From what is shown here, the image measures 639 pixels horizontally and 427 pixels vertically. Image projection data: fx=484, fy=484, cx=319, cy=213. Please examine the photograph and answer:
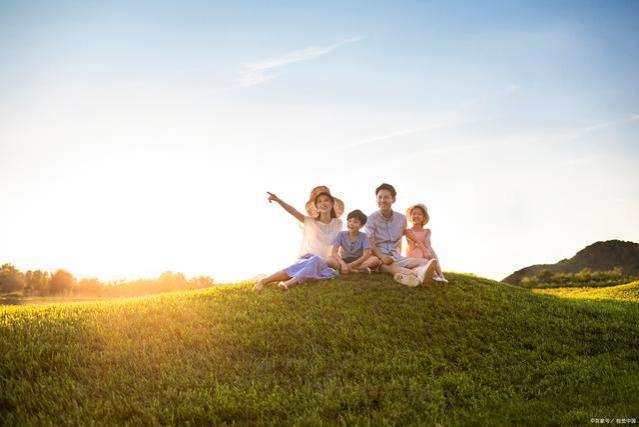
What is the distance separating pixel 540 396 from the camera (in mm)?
7359

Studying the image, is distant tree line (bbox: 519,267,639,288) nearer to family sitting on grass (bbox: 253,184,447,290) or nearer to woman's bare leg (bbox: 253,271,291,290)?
family sitting on grass (bbox: 253,184,447,290)

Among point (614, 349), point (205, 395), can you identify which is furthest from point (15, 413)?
point (614, 349)

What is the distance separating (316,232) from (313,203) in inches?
34.0

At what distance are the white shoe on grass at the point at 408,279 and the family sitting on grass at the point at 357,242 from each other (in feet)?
1.06

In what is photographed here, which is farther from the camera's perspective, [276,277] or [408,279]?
[276,277]

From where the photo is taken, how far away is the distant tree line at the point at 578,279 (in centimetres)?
2478

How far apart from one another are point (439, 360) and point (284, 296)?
13.4 feet

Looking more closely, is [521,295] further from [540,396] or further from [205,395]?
[205,395]

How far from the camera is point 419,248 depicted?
12.9 m

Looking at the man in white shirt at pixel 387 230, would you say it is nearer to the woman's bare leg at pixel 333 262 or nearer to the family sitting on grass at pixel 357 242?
the family sitting on grass at pixel 357 242

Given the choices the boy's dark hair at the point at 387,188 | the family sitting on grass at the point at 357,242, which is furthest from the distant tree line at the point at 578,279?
the boy's dark hair at the point at 387,188

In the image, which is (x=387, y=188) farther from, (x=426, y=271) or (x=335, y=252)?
(x=426, y=271)

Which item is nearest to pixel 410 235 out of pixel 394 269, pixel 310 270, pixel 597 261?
pixel 394 269

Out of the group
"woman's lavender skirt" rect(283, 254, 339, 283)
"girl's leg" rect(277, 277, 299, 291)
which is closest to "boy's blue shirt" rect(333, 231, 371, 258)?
"woman's lavender skirt" rect(283, 254, 339, 283)
